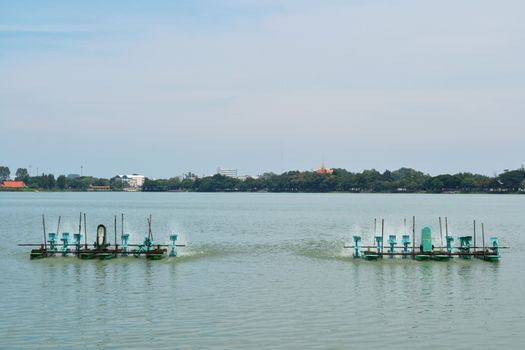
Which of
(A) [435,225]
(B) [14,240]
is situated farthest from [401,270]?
(A) [435,225]

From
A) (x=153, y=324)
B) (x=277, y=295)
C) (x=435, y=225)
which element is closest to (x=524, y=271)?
(x=277, y=295)

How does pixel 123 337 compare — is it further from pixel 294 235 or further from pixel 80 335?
pixel 294 235

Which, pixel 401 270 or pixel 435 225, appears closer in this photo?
pixel 401 270

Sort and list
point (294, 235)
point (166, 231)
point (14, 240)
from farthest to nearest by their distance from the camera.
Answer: point (166, 231) → point (294, 235) → point (14, 240)

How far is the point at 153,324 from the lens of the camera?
26828 mm

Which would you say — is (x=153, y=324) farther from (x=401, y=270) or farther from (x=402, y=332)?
(x=401, y=270)

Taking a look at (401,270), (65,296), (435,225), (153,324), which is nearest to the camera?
(153,324)

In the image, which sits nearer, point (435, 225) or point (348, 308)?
point (348, 308)

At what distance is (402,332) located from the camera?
26156 millimetres

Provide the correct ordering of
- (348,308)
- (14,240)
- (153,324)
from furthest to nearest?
(14,240), (348,308), (153,324)

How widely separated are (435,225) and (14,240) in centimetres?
5042

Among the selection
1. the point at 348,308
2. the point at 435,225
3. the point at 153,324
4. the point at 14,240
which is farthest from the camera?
the point at 435,225

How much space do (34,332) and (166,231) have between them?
182 ft

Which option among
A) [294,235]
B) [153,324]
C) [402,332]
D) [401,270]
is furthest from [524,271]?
[294,235]
